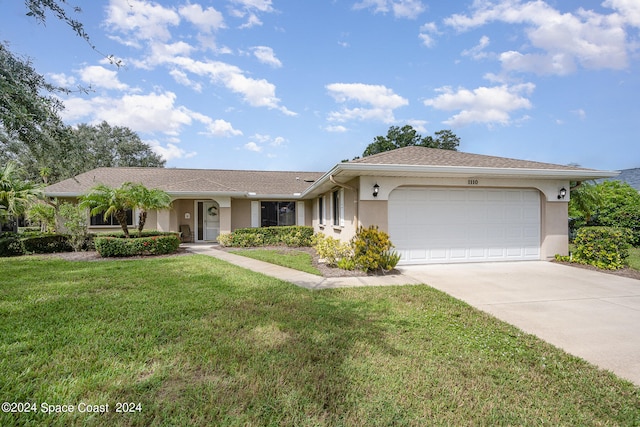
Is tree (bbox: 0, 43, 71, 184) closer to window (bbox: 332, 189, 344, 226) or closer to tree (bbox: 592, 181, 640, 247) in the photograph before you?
window (bbox: 332, 189, 344, 226)

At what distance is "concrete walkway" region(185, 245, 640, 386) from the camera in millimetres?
3564

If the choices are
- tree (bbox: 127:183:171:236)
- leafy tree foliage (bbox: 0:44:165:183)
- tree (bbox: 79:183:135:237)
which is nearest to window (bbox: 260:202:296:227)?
tree (bbox: 127:183:171:236)

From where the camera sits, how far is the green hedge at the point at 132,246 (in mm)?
10695

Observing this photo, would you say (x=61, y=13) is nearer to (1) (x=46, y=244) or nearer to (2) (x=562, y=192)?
(1) (x=46, y=244)

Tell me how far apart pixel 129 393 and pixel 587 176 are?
468 inches

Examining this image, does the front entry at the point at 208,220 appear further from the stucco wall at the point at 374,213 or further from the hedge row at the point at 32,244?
the stucco wall at the point at 374,213

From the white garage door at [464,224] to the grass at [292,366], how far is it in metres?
3.58

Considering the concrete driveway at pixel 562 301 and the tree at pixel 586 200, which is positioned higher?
the tree at pixel 586 200

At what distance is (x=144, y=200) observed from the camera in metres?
11.0

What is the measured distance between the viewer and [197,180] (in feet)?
52.7

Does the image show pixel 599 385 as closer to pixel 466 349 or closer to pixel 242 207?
pixel 466 349

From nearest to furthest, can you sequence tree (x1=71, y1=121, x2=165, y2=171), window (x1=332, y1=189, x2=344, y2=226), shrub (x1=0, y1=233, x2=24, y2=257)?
window (x1=332, y1=189, x2=344, y2=226) < shrub (x1=0, y1=233, x2=24, y2=257) < tree (x1=71, y1=121, x2=165, y2=171)

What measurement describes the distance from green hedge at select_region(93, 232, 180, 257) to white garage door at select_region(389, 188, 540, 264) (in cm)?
867

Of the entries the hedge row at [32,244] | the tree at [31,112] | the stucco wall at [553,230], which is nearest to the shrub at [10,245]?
the hedge row at [32,244]
